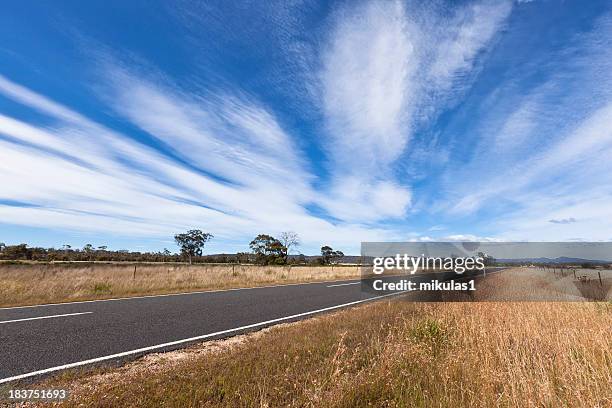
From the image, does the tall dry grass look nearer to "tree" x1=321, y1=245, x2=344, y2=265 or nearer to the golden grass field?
the golden grass field

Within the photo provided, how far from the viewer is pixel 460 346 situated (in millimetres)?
5574

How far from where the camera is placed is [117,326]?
274 inches

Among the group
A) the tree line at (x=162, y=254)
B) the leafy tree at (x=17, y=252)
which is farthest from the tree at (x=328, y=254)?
the leafy tree at (x=17, y=252)

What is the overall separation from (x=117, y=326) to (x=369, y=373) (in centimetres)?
600

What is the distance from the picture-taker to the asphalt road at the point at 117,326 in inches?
192

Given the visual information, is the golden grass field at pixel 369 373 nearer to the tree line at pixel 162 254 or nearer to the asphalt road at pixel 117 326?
the asphalt road at pixel 117 326

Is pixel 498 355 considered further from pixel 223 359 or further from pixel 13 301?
pixel 13 301

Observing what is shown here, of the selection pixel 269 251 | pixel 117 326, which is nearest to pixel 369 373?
pixel 117 326

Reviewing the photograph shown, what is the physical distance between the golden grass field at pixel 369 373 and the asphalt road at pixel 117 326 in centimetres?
73

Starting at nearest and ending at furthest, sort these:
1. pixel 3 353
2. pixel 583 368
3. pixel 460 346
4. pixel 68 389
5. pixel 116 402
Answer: pixel 116 402 < pixel 68 389 < pixel 583 368 < pixel 3 353 < pixel 460 346

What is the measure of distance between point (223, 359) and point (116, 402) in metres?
Answer: 1.60

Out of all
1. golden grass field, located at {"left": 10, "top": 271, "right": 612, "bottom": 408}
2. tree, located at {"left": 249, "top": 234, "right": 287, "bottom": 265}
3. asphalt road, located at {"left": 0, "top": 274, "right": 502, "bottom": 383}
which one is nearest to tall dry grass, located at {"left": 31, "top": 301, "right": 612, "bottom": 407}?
golden grass field, located at {"left": 10, "top": 271, "right": 612, "bottom": 408}

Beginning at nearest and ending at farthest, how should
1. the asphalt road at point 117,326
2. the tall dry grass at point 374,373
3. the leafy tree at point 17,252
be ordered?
1. the tall dry grass at point 374,373
2. the asphalt road at point 117,326
3. the leafy tree at point 17,252

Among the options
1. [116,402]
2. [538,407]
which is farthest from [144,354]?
[538,407]
